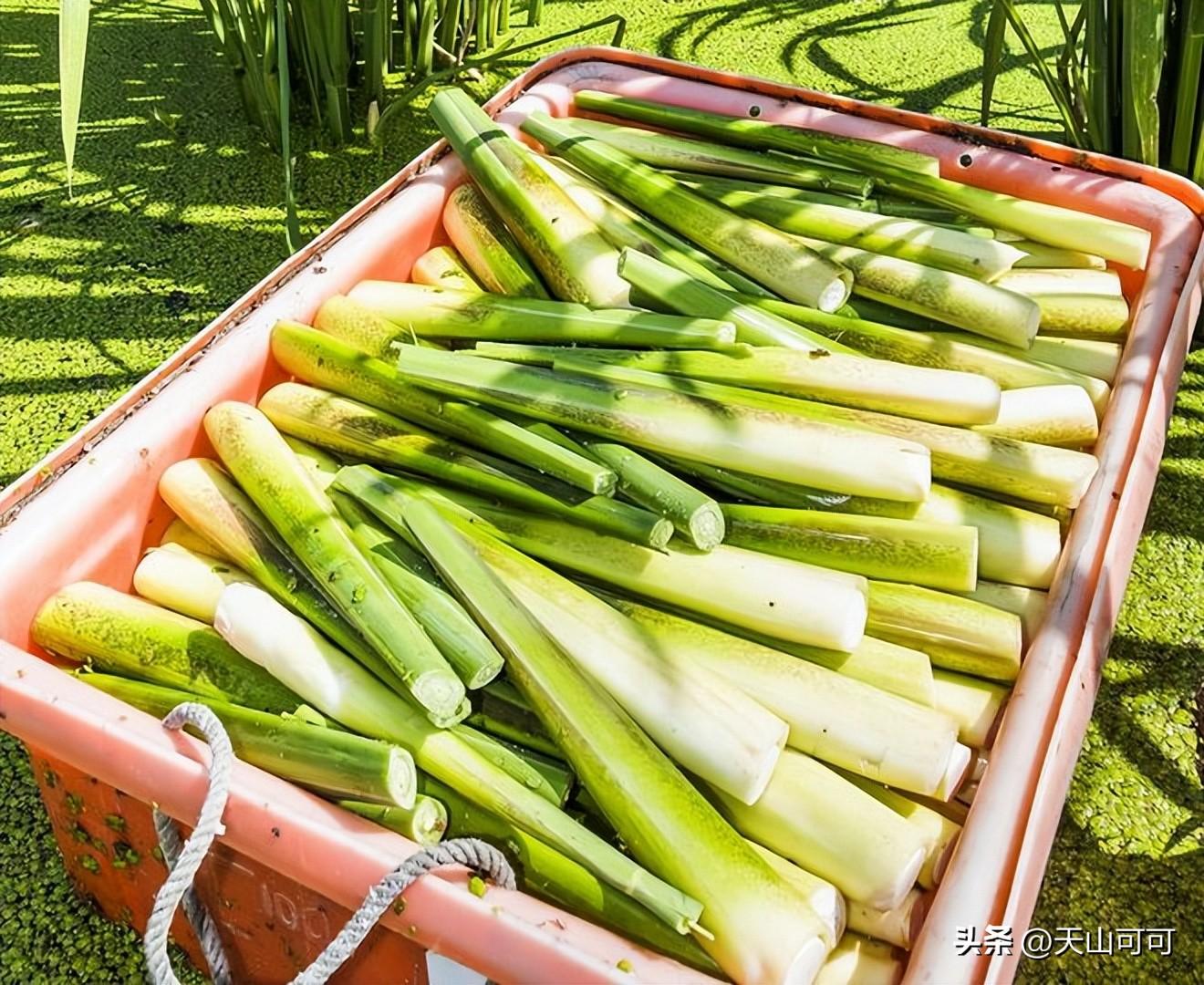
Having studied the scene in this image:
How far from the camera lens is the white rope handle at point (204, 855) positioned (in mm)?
828

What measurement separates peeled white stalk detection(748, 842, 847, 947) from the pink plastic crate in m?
0.08

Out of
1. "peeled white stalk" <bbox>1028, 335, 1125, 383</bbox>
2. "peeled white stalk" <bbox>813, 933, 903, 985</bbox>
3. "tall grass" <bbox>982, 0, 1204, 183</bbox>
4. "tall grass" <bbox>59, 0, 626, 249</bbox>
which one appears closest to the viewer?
"peeled white stalk" <bbox>813, 933, 903, 985</bbox>

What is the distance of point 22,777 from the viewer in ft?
4.28

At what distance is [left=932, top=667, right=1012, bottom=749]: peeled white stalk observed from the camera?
3.53ft

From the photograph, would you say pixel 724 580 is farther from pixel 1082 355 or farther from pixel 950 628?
pixel 1082 355

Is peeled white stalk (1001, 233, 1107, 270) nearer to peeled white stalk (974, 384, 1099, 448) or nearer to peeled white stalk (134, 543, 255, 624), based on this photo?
peeled white stalk (974, 384, 1099, 448)

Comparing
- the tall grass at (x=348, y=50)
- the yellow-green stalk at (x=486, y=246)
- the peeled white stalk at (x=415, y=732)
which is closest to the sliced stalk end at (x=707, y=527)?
the peeled white stalk at (x=415, y=732)

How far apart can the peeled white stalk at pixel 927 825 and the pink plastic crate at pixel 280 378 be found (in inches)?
2.5

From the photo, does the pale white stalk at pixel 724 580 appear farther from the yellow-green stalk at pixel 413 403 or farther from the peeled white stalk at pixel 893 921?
the peeled white stalk at pixel 893 921

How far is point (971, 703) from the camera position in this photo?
1090mm

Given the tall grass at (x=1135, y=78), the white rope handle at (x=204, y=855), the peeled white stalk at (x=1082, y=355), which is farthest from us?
the tall grass at (x=1135, y=78)

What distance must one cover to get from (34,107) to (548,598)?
1826 millimetres

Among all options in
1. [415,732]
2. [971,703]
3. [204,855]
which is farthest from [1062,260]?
[204,855]

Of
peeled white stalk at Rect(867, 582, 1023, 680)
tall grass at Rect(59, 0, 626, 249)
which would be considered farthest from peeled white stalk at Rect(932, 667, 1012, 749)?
tall grass at Rect(59, 0, 626, 249)
